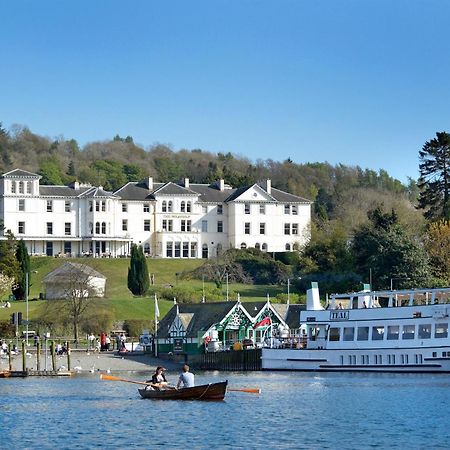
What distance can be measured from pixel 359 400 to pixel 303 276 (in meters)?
63.4

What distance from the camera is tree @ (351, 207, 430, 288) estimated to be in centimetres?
10938

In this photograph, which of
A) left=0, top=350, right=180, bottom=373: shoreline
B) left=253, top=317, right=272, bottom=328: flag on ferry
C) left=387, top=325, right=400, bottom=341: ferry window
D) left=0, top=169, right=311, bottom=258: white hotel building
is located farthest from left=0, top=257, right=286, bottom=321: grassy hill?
left=387, top=325, right=400, bottom=341: ferry window

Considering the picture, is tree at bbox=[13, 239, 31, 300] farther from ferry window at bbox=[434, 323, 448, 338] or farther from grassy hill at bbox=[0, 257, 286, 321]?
ferry window at bbox=[434, 323, 448, 338]

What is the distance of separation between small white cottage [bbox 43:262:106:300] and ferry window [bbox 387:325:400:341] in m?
33.6

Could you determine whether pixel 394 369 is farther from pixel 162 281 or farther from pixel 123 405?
pixel 162 281

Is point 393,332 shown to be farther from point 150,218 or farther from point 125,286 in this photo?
point 150,218

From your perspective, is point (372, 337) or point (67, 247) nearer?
point (372, 337)

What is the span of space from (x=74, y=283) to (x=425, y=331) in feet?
127

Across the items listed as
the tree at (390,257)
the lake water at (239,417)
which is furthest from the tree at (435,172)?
the lake water at (239,417)

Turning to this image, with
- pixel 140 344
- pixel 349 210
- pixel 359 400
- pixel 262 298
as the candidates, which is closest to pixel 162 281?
pixel 262 298

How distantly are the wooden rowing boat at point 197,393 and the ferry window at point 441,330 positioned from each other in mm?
22079

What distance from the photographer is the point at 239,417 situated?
5434cm

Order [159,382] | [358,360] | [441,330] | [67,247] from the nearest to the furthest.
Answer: [159,382] → [441,330] → [358,360] → [67,247]

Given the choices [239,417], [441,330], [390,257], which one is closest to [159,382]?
[239,417]
